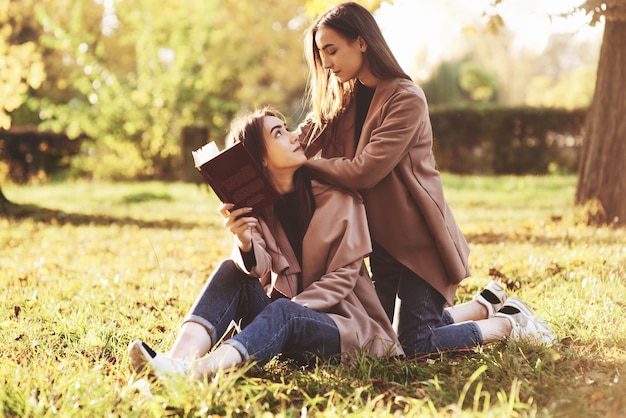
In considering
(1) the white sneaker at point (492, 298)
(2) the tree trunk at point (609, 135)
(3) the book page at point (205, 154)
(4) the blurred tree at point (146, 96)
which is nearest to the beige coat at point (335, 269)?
(3) the book page at point (205, 154)

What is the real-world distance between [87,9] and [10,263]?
15732 millimetres

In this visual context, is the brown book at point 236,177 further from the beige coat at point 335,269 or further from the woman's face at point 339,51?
the woman's face at point 339,51

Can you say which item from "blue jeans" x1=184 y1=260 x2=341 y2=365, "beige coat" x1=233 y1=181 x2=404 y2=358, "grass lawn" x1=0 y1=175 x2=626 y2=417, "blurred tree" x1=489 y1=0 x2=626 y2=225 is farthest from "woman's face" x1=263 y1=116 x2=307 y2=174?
"blurred tree" x1=489 y1=0 x2=626 y2=225

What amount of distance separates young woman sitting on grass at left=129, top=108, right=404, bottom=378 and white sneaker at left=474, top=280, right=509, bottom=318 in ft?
2.66

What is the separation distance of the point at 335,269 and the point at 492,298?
1165mm

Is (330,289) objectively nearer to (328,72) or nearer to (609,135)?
(328,72)

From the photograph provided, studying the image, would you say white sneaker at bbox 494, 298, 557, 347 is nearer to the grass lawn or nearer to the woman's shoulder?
the grass lawn

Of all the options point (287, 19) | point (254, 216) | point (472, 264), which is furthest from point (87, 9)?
point (254, 216)

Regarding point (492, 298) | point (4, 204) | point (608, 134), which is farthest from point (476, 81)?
point (492, 298)

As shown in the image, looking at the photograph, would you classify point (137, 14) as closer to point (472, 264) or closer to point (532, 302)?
point (472, 264)

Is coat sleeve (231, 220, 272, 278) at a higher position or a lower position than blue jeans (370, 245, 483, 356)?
higher

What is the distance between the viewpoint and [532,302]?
4.16 m

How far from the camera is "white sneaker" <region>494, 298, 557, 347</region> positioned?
335 cm

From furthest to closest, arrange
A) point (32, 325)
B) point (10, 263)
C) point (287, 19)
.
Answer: point (287, 19)
point (10, 263)
point (32, 325)
